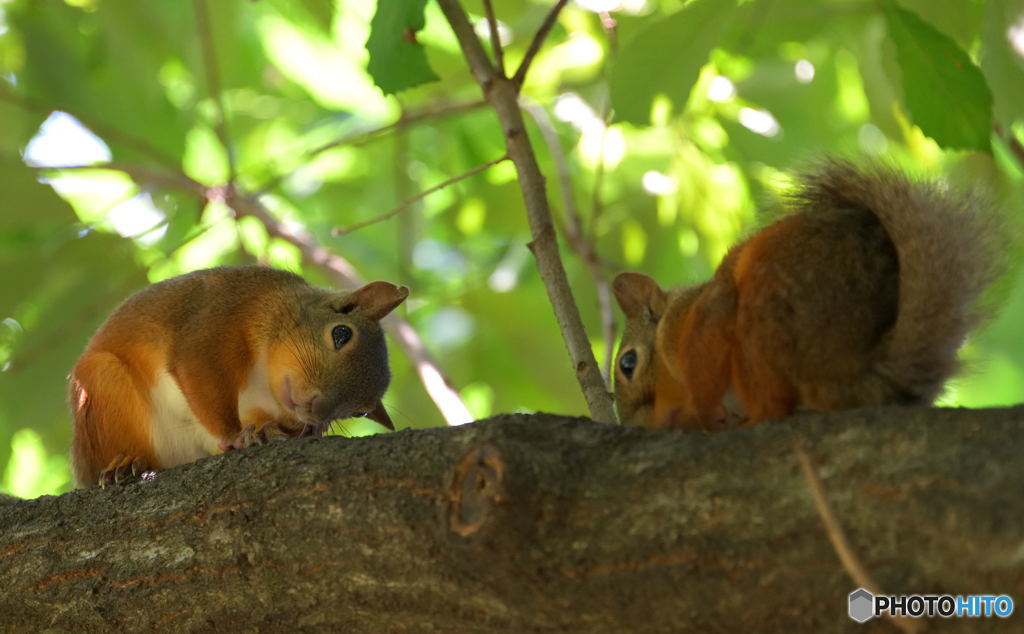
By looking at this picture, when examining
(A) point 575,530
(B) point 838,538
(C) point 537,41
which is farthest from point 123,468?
(B) point 838,538

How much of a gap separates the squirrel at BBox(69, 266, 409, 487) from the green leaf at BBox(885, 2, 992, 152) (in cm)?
206

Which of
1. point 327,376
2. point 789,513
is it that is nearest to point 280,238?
point 327,376

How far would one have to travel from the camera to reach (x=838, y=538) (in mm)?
1801

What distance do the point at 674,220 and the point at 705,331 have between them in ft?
7.79

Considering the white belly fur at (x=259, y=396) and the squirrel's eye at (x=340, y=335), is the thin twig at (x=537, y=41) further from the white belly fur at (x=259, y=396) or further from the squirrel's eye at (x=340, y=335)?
the white belly fur at (x=259, y=396)

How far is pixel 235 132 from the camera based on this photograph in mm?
6457

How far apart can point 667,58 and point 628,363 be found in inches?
36.7

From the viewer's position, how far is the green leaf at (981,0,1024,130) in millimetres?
3049

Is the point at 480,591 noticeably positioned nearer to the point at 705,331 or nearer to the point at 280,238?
the point at 705,331

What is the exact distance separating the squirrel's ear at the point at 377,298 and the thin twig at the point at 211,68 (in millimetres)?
727

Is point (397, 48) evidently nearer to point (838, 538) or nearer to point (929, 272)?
point (929, 272)

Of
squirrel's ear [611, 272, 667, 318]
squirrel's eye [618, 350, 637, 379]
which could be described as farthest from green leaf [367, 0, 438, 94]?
squirrel's eye [618, 350, 637, 379]

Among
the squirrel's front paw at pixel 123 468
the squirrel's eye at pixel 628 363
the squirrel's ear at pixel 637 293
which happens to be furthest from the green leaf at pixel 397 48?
the squirrel's front paw at pixel 123 468

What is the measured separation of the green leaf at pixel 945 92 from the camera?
9.50ft
